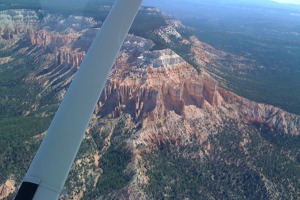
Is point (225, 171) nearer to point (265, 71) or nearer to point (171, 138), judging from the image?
point (171, 138)

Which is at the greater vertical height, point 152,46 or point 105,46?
point 105,46

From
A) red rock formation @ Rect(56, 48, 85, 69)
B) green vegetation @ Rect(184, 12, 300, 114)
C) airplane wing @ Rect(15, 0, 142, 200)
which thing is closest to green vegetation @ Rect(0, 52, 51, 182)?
red rock formation @ Rect(56, 48, 85, 69)

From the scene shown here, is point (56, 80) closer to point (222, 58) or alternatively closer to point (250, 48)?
point (222, 58)

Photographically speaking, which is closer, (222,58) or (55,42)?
(55,42)

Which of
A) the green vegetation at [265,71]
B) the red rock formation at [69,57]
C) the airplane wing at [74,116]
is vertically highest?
the airplane wing at [74,116]

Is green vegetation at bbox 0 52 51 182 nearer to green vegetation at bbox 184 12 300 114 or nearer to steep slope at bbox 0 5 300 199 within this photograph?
steep slope at bbox 0 5 300 199

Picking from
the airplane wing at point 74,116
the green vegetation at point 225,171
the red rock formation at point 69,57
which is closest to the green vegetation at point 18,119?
the red rock formation at point 69,57

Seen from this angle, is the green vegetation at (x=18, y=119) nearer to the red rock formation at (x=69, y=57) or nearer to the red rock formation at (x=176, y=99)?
the red rock formation at (x=69, y=57)

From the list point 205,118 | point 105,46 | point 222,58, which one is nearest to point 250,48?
point 222,58
